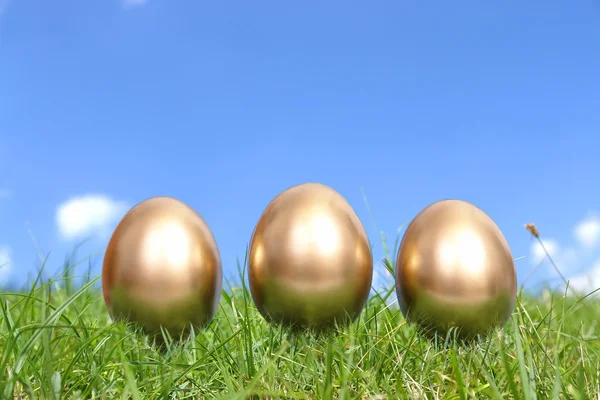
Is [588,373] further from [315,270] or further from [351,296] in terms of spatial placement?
[315,270]

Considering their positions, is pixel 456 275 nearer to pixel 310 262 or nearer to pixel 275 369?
pixel 310 262

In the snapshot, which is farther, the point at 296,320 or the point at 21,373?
the point at 296,320

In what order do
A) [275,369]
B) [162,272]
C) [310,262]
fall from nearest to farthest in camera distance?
[275,369] → [310,262] → [162,272]

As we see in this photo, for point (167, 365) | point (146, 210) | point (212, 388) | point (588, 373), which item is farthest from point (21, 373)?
point (588, 373)

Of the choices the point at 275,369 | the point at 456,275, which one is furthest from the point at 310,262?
the point at 456,275

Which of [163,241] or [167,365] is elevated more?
[163,241]

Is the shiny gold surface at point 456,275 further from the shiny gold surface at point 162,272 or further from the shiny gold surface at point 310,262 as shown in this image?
the shiny gold surface at point 162,272
